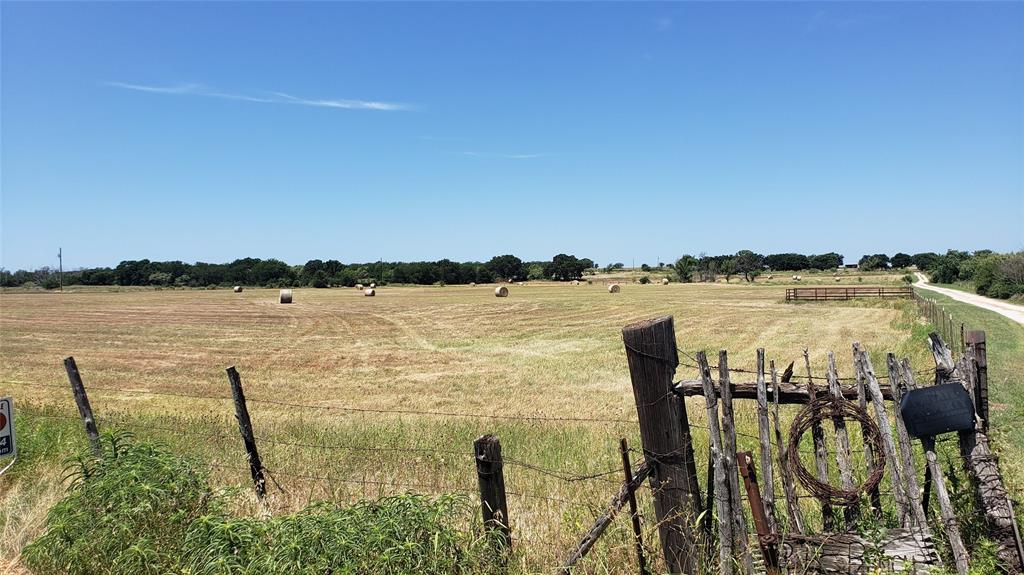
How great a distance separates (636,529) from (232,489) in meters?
3.37

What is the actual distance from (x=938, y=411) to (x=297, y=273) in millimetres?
133855

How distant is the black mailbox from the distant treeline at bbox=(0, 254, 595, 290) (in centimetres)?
11392

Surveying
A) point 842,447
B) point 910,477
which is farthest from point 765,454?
point 910,477

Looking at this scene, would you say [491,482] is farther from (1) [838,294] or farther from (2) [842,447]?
(1) [838,294]

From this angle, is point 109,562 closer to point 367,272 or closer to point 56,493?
point 56,493

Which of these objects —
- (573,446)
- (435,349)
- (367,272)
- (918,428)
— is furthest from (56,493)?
(367,272)

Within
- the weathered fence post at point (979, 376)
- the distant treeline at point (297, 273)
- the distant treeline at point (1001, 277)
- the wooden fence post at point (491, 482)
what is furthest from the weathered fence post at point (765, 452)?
the distant treeline at point (297, 273)

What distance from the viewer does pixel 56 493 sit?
684 centimetres

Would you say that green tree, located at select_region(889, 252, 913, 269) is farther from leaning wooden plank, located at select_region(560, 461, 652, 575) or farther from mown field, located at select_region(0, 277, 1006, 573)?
leaning wooden plank, located at select_region(560, 461, 652, 575)

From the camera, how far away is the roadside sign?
5.80 metres

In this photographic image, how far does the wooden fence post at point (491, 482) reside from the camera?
14.7 ft

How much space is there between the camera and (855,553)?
4141 mm

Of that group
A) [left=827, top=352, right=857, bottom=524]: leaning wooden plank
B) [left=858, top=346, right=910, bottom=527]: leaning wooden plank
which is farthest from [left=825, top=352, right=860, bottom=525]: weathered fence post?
[left=858, top=346, right=910, bottom=527]: leaning wooden plank

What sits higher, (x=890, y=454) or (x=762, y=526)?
(x=890, y=454)
